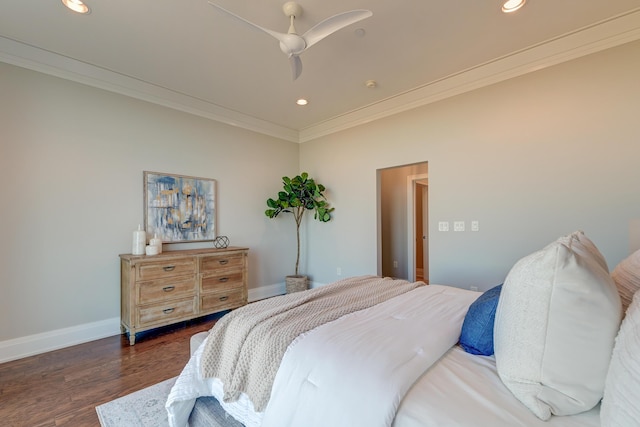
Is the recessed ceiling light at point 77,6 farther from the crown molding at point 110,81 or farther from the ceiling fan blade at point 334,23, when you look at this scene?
the ceiling fan blade at point 334,23

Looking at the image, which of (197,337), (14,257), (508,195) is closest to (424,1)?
(508,195)

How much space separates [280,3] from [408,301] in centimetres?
247

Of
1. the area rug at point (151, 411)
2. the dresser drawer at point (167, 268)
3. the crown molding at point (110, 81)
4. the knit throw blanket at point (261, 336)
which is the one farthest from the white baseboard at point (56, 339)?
the crown molding at point (110, 81)

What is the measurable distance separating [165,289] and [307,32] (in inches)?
115

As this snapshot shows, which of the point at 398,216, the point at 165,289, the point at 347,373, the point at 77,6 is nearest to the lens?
the point at 347,373

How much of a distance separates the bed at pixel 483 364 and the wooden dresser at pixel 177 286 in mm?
1809

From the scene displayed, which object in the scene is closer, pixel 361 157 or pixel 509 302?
pixel 509 302

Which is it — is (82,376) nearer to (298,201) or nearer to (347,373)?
(347,373)

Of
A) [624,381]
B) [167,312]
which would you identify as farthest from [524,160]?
[167,312]

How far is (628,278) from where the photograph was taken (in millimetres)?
1157

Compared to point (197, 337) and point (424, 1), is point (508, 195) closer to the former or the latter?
point (424, 1)

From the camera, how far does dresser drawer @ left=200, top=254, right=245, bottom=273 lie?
3.39m

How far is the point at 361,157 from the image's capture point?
4.34 m

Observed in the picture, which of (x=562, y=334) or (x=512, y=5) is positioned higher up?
(x=512, y=5)
